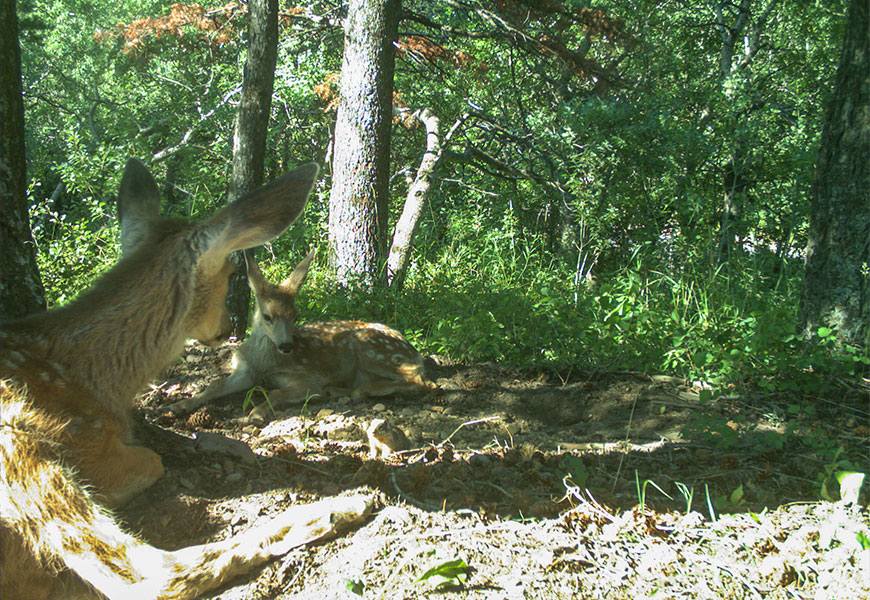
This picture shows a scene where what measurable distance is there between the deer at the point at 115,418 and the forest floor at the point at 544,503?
144 millimetres

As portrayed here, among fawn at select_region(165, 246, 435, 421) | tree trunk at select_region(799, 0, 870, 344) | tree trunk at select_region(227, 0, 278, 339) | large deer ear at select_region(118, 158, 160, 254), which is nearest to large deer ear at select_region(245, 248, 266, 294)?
fawn at select_region(165, 246, 435, 421)

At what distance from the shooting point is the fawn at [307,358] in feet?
18.4

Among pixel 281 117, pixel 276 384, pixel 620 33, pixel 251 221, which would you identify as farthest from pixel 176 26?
pixel 251 221

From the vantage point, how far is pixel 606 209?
9.84m

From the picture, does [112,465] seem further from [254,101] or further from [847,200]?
[847,200]

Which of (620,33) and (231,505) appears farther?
(620,33)

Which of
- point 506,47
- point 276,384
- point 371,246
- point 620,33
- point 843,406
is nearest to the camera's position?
point 843,406

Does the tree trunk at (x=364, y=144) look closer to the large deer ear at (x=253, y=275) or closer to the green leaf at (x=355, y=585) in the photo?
the large deer ear at (x=253, y=275)

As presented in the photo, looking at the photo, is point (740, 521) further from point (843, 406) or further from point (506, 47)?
point (506, 47)

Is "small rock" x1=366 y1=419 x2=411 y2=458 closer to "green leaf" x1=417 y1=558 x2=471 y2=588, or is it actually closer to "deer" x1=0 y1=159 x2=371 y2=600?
"deer" x1=0 y1=159 x2=371 y2=600

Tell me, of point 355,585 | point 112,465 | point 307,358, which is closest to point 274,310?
point 307,358

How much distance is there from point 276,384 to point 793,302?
208 inches

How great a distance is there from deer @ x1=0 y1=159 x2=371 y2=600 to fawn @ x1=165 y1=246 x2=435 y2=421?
2115 millimetres

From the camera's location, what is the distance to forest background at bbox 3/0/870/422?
18.4ft
